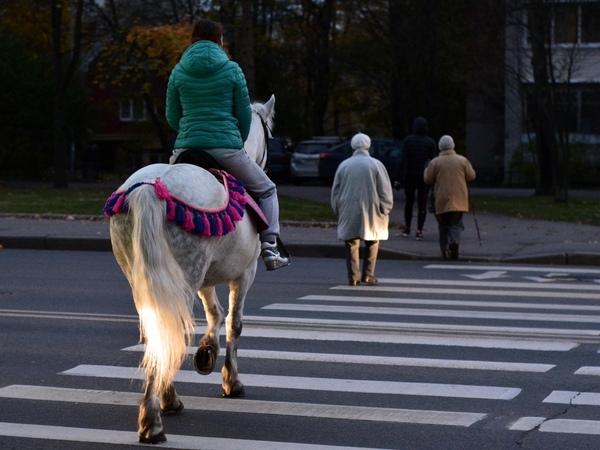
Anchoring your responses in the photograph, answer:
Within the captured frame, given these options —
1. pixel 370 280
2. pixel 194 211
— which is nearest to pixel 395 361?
pixel 194 211

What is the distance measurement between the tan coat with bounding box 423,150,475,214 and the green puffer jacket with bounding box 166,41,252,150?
Result: 9041 millimetres

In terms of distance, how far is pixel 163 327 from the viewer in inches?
217

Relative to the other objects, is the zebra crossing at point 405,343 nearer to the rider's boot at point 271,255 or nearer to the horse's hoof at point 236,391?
the horse's hoof at point 236,391

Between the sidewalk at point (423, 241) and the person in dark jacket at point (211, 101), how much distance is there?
9.59 m

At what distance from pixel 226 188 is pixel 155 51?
24.3m

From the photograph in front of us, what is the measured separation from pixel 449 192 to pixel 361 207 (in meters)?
2.96

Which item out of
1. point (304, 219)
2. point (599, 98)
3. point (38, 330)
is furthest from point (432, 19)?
point (38, 330)

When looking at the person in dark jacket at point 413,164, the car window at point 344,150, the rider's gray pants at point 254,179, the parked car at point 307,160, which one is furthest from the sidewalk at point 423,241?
the parked car at point 307,160

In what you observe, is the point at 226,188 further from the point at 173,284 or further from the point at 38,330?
the point at 38,330

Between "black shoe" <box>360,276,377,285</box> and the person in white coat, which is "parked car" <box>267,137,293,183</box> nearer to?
the person in white coat

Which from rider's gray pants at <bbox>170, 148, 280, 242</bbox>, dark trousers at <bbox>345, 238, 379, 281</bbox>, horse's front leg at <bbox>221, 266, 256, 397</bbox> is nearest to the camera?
rider's gray pants at <bbox>170, 148, 280, 242</bbox>

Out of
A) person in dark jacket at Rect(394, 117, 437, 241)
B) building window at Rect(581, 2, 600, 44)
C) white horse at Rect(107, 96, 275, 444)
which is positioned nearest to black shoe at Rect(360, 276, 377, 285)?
person in dark jacket at Rect(394, 117, 437, 241)

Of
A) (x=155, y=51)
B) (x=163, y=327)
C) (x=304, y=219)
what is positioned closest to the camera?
(x=163, y=327)

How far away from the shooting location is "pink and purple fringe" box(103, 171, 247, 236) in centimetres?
554
